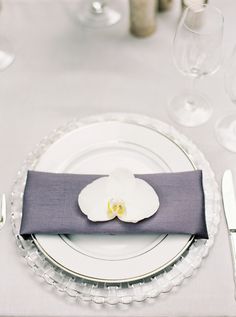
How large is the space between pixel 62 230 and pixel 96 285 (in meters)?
0.10

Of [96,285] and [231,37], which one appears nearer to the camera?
[96,285]

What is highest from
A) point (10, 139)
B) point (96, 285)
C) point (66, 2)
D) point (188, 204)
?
point (66, 2)

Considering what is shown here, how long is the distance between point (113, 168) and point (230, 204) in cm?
21

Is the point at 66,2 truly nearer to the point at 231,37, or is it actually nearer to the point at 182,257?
the point at 231,37

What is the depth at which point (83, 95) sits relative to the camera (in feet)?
3.28

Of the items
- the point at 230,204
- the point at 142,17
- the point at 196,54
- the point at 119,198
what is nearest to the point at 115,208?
the point at 119,198

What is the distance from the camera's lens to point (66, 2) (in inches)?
46.3

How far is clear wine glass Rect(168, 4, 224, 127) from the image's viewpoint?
0.85m

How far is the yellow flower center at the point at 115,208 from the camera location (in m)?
0.74

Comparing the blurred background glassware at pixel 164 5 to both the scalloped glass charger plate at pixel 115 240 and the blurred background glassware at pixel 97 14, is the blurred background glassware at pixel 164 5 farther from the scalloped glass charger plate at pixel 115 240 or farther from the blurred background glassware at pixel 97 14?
the scalloped glass charger plate at pixel 115 240

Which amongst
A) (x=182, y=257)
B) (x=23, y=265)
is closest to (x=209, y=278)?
(x=182, y=257)

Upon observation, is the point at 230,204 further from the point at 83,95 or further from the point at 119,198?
the point at 83,95

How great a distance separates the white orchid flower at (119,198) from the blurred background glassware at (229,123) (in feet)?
0.73

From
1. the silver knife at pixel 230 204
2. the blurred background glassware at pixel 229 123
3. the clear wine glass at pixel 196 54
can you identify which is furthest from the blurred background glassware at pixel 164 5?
the silver knife at pixel 230 204
